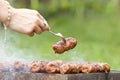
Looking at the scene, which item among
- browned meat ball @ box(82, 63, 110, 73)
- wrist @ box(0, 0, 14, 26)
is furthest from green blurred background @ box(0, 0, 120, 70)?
wrist @ box(0, 0, 14, 26)

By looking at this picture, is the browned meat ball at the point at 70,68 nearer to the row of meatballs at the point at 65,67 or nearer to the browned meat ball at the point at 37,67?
the row of meatballs at the point at 65,67

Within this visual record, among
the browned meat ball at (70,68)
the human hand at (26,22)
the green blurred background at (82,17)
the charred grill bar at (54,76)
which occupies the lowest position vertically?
the charred grill bar at (54,76)

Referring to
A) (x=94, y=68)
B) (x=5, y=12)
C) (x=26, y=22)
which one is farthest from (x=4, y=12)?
(x=94, y=68)

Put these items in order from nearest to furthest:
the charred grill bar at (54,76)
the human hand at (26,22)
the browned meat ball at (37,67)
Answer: the human hand at (26,22)
the charred grill bar at (54,76)
the browned meat ball at (37,67)

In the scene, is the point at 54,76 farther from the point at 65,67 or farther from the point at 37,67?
the point at 37,67

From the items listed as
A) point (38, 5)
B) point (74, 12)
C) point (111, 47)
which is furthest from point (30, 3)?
point (111, 47)

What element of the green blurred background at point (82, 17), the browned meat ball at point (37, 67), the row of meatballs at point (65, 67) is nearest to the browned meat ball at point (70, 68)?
the row of meatballs at point (65, 67)

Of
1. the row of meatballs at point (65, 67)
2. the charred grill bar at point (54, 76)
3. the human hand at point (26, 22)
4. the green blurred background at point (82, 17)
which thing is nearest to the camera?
the human hand at point (26, 22)

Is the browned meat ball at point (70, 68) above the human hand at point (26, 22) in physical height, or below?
below

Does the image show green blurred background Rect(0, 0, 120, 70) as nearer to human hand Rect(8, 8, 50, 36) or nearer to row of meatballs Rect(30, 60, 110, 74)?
row of meatballs Rect(30, 60, 110, 74)
